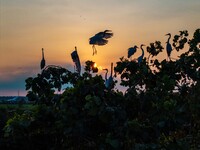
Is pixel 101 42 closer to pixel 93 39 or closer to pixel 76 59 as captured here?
pixel 93 39

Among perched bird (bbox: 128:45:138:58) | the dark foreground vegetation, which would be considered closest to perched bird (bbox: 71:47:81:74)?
the dark foreground vegetation

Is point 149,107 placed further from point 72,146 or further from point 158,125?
point 72,146

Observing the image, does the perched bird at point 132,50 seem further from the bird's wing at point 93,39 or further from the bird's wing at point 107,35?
the bird's wing at point 93,39

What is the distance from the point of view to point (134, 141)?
7.23m

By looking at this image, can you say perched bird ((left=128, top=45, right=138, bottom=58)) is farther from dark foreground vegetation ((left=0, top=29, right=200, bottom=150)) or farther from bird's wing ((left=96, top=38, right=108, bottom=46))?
bird's wing ((left=96, top=38, right=108, bottom=46))

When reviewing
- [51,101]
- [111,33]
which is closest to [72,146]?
[51,101]

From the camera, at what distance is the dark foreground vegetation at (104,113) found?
266 inches

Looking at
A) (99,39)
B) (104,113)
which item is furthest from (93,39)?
(104,113)

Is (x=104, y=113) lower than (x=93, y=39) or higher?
lower

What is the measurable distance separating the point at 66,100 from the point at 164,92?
67.1 inches

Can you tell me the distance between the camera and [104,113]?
6555mm

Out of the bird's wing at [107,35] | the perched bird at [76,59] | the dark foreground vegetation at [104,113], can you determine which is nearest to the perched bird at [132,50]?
the dark foreground vegetation at [104,113]

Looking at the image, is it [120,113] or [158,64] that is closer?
[120,113]

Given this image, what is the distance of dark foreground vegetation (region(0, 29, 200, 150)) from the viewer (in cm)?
675
